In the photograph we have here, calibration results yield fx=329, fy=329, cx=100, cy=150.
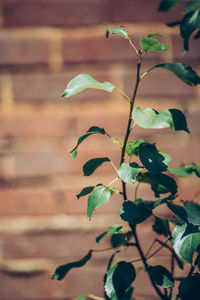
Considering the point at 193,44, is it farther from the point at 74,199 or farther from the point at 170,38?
the point at 74,199

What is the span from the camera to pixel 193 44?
2.15 feet

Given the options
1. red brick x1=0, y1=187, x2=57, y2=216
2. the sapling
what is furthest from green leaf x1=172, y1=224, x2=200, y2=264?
red brick x1=0, y1=187, x2=57, y2=216

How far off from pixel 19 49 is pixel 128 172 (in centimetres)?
41

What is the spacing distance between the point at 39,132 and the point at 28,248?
0.77 feet

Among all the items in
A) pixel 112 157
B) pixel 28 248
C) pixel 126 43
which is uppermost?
pixel 126 43

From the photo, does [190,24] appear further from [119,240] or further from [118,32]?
[119,240]

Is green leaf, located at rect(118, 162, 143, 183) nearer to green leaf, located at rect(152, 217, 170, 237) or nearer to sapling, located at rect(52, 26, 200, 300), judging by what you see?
sapling, located at rect(52, 26, 200, 300)

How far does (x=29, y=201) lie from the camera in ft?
2.17

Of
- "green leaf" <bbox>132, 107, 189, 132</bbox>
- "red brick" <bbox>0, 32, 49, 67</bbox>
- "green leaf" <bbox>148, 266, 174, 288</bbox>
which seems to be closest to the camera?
"green leaf" <bbox>132, 107, 189, 132</bbox>

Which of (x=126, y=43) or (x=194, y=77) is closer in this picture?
(x=194, y=77)

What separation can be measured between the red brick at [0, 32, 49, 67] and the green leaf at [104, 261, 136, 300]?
431mm

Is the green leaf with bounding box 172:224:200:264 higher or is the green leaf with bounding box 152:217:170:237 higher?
the green leaf with bounding box 172:224:200:264

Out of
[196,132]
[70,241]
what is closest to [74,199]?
[70,241]

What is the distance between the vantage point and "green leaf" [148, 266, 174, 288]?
16.7 inches
